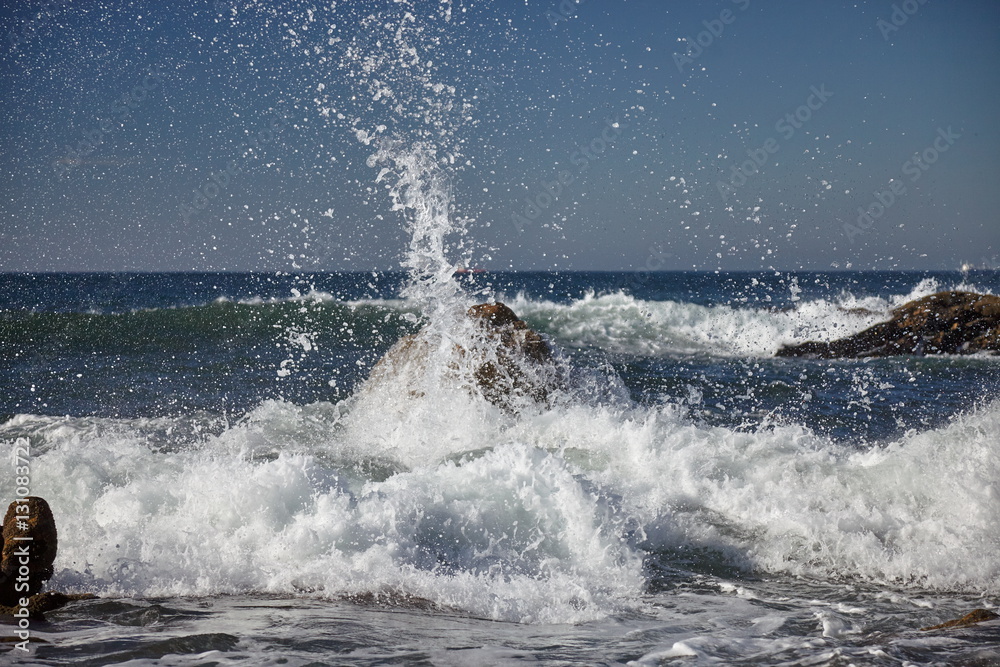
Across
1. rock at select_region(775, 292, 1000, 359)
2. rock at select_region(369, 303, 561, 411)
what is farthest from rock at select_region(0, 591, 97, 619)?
rock at select_region(775, 292, 1000, 359)

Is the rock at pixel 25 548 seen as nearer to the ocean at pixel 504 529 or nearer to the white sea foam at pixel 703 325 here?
the ocean at pixel 504 529

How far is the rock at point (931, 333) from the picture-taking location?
1409cm

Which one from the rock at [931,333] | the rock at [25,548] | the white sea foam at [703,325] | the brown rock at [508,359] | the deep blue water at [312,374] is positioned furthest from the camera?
the white sea foam at [703,325]

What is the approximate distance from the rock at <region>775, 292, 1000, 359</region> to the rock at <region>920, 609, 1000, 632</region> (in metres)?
11.0

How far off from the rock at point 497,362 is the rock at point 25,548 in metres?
4.12

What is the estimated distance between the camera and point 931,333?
47.2 feet

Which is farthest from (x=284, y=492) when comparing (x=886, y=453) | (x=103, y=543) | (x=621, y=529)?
(x=886, y=453)

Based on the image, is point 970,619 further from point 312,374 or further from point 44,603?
point 312,374

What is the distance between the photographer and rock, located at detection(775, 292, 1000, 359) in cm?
1409

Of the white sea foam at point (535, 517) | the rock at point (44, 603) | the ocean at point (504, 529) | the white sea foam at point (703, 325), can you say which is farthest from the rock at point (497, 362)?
the white sea foam at point (703, 325)

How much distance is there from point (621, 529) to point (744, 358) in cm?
1048

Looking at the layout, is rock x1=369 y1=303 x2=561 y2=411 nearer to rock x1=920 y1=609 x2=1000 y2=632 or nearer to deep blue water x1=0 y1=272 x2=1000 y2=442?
deep blue water x1=0 y1=272 x2=1000 y2=442

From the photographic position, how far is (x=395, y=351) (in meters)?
8.53

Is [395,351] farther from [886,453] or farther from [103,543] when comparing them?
[886,453]
